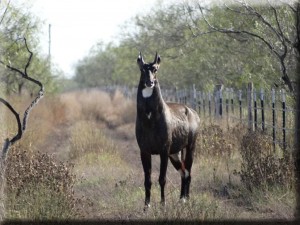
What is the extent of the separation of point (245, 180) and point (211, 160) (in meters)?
3.29

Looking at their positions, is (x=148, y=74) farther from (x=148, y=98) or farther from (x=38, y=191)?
(x=38, y=191)

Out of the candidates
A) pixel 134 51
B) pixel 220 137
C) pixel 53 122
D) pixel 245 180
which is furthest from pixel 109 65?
pixel 245 180

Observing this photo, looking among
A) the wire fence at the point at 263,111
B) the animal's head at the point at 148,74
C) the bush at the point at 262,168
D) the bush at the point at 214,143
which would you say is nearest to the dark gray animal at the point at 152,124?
the animal's head at the point at 148,74

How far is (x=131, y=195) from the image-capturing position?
35.8 feet

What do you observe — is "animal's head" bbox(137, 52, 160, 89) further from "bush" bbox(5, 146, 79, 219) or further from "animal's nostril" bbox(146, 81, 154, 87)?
"bush" bbox(5, 146, 79, 219)

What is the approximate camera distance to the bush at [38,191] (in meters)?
8.57

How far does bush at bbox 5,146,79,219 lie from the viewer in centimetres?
857

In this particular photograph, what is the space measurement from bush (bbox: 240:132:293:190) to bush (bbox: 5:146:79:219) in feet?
10.4

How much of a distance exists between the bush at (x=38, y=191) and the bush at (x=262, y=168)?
317cm

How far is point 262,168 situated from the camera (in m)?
10.8

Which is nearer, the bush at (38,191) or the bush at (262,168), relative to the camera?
the bush at (38,191)

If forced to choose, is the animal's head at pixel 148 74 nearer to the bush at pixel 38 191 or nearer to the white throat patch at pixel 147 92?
the white throat patch at pixel 147 92

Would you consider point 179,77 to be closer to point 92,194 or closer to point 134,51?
point 134,51

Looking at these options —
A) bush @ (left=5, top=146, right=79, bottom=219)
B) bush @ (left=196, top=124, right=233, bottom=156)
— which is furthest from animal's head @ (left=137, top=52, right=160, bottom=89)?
bush @ (left=196, top=124, right=233, bottom=156)
